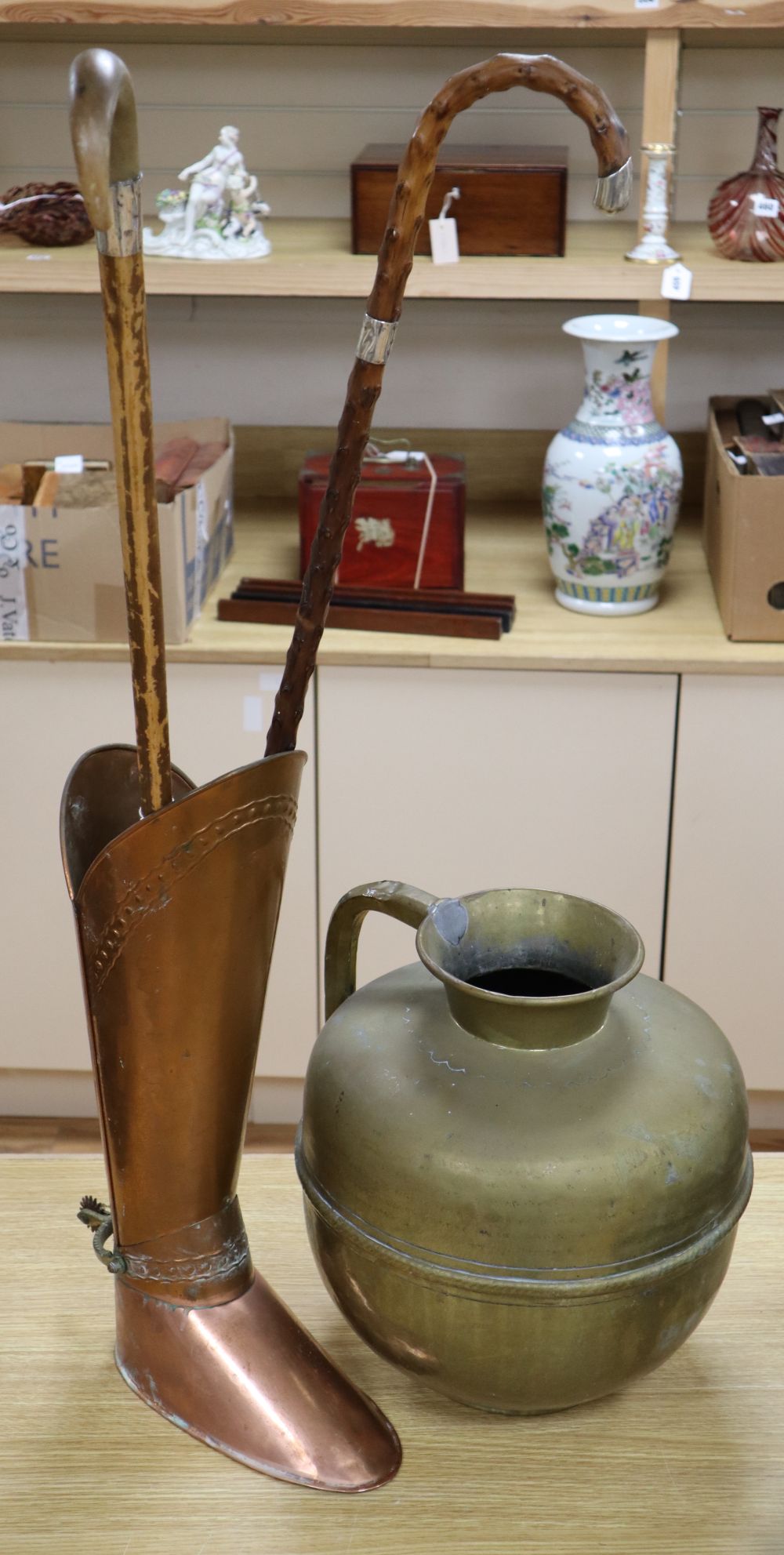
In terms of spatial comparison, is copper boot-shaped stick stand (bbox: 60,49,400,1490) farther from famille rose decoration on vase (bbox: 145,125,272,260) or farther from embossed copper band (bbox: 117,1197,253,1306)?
famille rose decoration on vase (bbox: 145,125,272,260)

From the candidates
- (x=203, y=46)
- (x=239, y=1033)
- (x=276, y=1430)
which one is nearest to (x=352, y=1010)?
(x=239, y=1033)

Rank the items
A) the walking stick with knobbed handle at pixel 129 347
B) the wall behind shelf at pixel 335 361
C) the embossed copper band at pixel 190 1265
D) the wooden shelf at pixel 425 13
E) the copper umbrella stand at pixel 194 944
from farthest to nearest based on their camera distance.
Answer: the wall behind shelf at pixel 335 361, the wooden shelf at pixel 425 13, the embossed copper band at pixel 190 1265, the copper umbrella stand at pixel 194 944, the walking stick with knobbed handle at pixel 129 347

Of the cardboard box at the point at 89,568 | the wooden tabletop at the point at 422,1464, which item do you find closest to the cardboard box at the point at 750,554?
the cardboard box at the point at 89,568

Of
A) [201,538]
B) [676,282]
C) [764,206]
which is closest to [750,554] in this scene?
[676,282]

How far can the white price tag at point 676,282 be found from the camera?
2.06 m

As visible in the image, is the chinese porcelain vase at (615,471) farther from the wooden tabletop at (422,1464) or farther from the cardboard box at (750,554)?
the wooden tabletop at (422,1464)

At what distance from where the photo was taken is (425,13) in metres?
2.01

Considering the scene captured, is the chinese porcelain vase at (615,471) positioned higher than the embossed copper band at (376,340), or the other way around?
the embossed copper band at (376,340)

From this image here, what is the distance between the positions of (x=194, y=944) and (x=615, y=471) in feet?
4.79

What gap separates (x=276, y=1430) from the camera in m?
0.84

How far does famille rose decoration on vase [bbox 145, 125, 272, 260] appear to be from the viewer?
213 centimetres

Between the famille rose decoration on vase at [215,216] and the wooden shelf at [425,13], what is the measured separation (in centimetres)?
17

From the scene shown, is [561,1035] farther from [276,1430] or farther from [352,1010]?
[276,1430]

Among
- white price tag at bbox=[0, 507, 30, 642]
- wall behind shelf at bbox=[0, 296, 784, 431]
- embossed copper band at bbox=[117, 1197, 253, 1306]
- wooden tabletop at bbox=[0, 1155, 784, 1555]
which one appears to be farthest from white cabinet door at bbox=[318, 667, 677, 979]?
embossed copper band at bbox=[117, 1197, 253, 1306]
